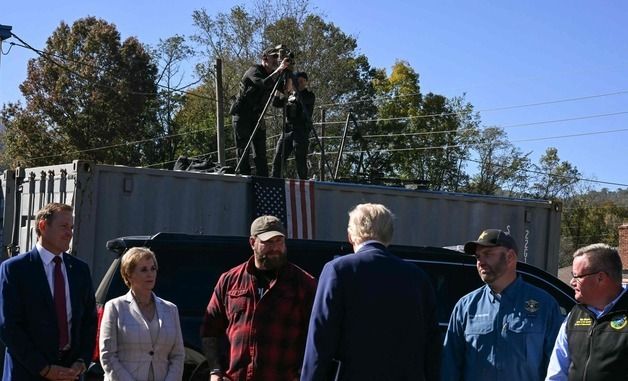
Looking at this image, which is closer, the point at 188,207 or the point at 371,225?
the point at 371,225

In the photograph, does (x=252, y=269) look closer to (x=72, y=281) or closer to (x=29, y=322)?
(x=72, y=281)

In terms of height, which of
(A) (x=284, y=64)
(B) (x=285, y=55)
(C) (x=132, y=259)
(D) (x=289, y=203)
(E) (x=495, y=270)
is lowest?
(C) (x=132, y=259)

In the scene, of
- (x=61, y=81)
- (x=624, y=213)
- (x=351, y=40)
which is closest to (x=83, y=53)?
(x=61, y=81)

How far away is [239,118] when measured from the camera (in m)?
12.2

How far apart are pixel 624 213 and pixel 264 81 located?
195 feet

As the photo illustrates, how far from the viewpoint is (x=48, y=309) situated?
18.2 ft

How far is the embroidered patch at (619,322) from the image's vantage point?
4.28 metres

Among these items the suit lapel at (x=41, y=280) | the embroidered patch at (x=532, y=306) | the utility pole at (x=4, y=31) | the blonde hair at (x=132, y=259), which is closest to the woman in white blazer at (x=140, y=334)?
the blonde hair at (x=132, y=259)

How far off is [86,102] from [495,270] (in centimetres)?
4188

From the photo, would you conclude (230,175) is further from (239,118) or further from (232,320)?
(232,320)

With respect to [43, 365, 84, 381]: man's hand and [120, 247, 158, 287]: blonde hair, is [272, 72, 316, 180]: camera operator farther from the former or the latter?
[43, 365, 84, 381]: man's hand

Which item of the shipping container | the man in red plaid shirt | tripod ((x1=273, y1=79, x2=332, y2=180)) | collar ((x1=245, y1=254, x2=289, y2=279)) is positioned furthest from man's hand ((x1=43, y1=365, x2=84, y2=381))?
tripod ((x1=273, y1=79, x2=332, y2=180))

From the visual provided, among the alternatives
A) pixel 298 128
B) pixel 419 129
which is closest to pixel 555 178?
pixel 419 129

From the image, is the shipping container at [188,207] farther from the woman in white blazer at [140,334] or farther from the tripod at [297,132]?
the woman in white blazer at [140,334]
